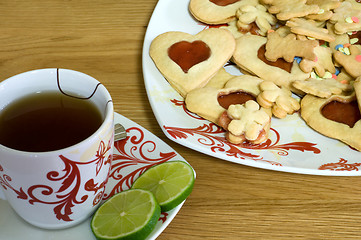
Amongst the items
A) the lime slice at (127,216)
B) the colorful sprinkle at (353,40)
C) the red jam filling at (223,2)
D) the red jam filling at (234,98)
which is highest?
the red jam filling at (223,2)

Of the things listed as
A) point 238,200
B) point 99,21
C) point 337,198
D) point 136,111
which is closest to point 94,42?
point 99,21

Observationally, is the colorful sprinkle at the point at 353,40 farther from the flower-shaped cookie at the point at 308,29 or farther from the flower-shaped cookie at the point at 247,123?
the flower-shaped cookie at the point at 247,123

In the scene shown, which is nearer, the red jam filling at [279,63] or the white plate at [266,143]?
the white plate at [266,143]

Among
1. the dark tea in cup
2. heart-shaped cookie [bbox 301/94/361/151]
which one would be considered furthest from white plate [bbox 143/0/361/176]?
the dark tea in cup

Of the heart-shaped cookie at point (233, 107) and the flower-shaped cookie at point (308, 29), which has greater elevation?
the flower-shaped cookie at point (308, 29)

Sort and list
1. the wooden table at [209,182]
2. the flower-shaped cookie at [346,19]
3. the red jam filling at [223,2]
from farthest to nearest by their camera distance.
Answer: the red jam filling at [223,2] < the flower-shaped cookie at [346,19] < the wooden table at [209,182]

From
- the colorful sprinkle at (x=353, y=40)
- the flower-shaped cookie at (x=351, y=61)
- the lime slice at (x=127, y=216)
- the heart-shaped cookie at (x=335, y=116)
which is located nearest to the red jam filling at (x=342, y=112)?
the heart-shaped cookie at (x=335, y=116)

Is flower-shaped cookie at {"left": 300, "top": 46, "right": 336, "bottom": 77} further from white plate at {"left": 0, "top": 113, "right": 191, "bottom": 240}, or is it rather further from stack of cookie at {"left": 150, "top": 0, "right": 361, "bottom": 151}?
white plate at {"left": 0, "top": 113, "right": 191, "bottom": 240}
